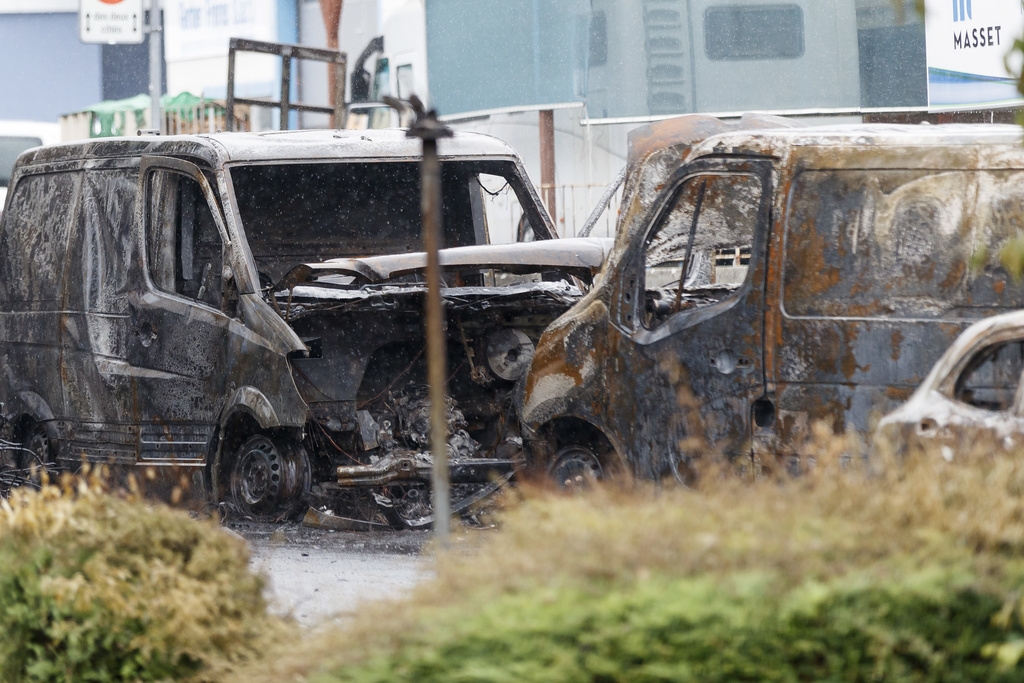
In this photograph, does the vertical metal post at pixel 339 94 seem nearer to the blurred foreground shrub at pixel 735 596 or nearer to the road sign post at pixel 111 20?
the road sign post at pixel 111 20

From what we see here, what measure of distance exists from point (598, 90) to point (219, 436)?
1340 cm

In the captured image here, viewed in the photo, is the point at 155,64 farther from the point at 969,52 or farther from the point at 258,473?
the point at 258,473

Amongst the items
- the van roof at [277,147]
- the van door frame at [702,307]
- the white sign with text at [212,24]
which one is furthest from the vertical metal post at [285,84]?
the white sign with text at [212,24]

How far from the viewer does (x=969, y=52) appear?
19188 mm

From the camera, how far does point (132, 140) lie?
31.6 feet

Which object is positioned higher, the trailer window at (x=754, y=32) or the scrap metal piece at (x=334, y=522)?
the trailer window at (x=754, y=32)

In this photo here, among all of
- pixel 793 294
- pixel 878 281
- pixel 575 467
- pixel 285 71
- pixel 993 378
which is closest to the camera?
pixel 993 378

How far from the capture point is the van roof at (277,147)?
9.26m

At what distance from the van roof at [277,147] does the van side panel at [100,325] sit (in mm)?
206

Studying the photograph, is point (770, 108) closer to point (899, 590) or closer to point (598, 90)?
point (598, 90)

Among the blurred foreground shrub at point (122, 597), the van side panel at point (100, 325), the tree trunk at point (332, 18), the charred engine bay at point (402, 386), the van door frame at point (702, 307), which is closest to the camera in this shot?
the blurred foreground shrub at point (122, 597)

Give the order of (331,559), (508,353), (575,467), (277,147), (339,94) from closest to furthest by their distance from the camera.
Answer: (331,559), (575,467), (508,353), (277,147), (339,94)

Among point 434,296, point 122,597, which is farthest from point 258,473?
point 434,296

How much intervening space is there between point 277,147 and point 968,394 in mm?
5215
